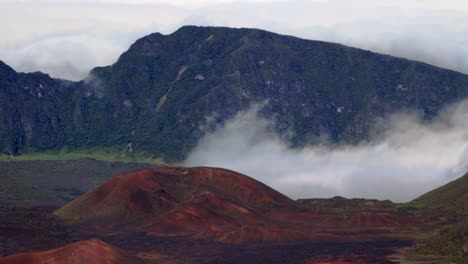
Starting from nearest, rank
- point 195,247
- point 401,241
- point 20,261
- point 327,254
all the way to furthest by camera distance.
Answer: point 20,261, point 327,254, point 195,247, point 401,241

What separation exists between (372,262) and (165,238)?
5744cm

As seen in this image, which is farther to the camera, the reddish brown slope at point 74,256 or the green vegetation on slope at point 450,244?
the green vegetation on slope at point 450,244

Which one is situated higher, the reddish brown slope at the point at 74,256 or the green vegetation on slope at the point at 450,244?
the green vegetation on slope at the point at 450,244

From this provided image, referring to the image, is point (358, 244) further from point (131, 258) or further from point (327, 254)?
point (131, 258)

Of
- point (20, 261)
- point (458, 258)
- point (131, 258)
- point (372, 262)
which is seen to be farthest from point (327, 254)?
point (20, 261)

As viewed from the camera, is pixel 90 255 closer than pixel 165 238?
Yes

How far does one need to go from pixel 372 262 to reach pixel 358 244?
3183 cm

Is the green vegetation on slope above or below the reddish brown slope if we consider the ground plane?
above

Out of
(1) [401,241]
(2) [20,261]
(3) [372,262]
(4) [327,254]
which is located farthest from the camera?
(1) [401,241]

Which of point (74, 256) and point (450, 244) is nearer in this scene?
point (74, 256)

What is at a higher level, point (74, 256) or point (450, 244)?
point (450, 244)

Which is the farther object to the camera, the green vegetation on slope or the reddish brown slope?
the green vegetation on slope

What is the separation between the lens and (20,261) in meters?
137

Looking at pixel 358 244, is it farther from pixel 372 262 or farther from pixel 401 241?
pixel 372 262
